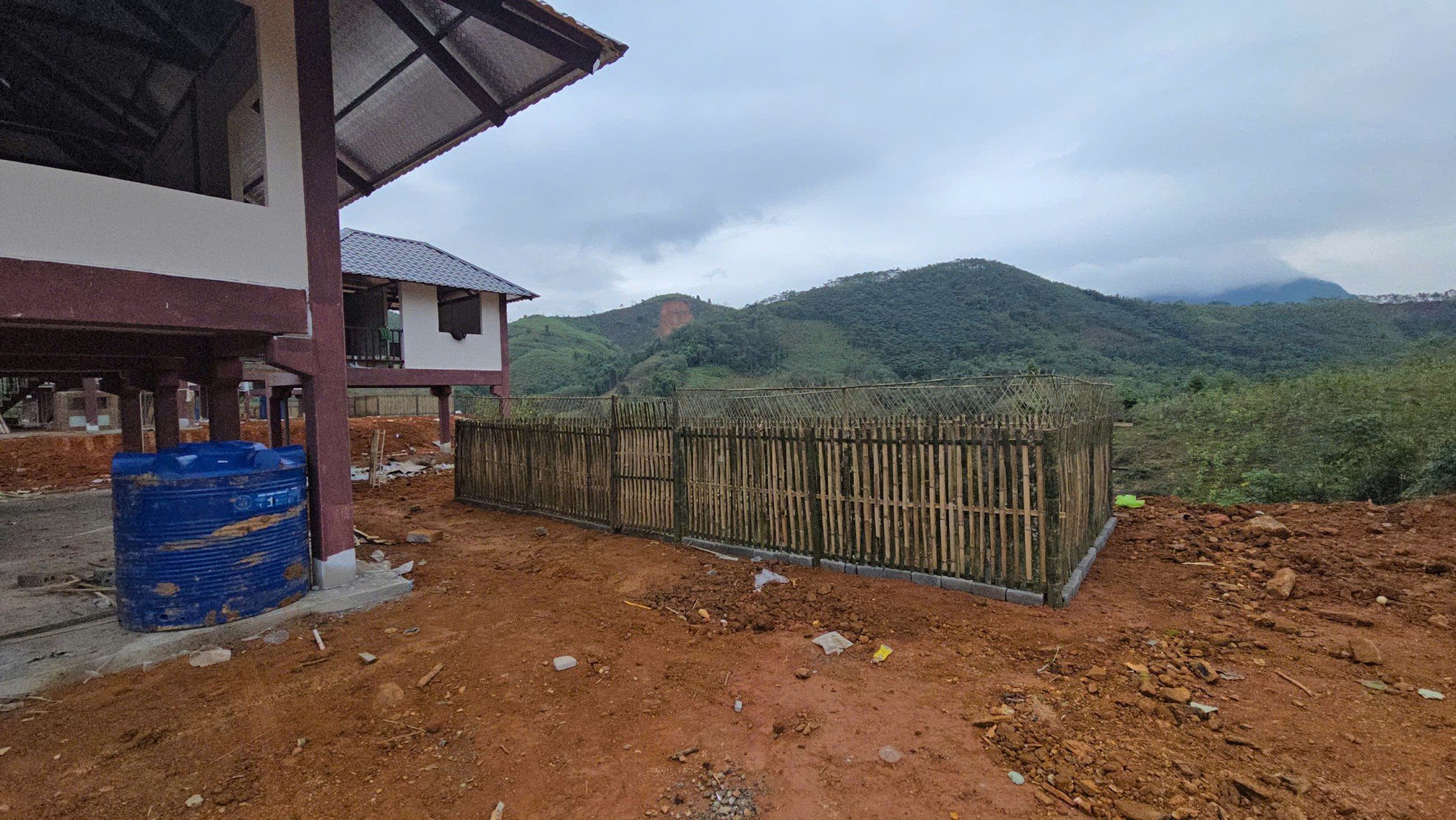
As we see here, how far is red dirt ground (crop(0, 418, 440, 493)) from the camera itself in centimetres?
1351

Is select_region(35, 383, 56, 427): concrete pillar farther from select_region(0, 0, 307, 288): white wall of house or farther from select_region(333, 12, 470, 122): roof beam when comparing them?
select_region(0, 0, 307, 288): white wall of house

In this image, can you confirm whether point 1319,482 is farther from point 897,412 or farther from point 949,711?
point 949,711

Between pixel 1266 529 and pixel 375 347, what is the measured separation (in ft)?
57.4

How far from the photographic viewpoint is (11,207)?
3.94 metres

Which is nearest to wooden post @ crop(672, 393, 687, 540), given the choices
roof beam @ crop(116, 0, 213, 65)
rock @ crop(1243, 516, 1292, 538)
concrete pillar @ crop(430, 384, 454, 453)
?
roof beam @ crop(116, 0, 213, 65)

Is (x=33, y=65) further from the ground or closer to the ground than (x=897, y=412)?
further from the ground

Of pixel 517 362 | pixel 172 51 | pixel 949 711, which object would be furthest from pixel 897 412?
pixel 517 362

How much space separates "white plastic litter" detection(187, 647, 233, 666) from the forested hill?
111ft

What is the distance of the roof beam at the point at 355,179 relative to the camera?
823cm

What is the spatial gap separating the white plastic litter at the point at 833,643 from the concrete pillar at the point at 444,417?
16380mm

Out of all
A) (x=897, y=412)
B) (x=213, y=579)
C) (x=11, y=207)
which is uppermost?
(x=11, y=207)

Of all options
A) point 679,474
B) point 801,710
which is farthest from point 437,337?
point 801,710

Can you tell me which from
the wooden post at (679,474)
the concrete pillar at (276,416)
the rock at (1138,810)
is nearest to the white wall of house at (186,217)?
the wooden post at (679,474)

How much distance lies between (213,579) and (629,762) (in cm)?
404
